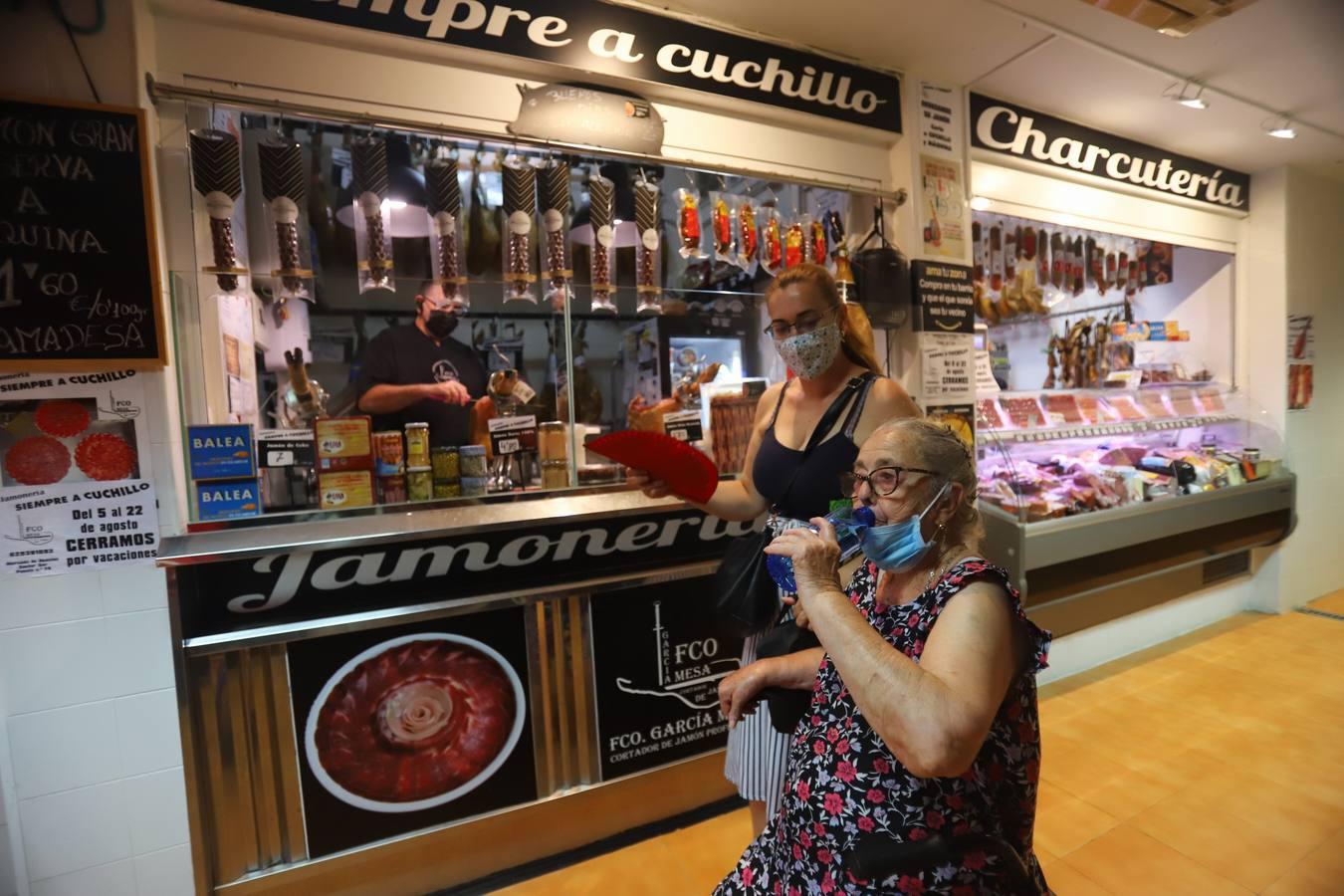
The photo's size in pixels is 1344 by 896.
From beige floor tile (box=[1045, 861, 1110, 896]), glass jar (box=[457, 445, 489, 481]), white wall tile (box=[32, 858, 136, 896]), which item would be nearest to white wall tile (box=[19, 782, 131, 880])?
white wall tile (box=[32, 858, 136, 896])

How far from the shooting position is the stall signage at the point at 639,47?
2.12m

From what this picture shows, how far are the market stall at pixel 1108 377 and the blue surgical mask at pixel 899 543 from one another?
2283 millimetres

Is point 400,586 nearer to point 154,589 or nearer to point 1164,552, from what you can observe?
point 154,589

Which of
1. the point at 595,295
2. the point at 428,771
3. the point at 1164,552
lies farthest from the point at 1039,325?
the point at 428,771

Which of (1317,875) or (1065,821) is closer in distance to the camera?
(1317,875)

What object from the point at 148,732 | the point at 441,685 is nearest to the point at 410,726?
the point at 441,685

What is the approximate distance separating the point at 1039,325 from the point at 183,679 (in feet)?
16.6

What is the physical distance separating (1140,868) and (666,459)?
2164mm

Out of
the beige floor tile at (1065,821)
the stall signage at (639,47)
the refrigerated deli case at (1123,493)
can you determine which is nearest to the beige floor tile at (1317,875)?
the beige floor tile at (1065,821)

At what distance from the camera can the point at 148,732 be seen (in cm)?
190

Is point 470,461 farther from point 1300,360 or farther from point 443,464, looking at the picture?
point 1300,360

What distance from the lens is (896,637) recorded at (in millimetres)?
1069

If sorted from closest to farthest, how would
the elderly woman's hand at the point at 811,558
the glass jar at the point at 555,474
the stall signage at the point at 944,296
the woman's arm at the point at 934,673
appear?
the woman's arm at the point at 934,673 → the elderly woman's hand at the point at 811,558 → the glass jar at the point at 555,474 → the stall signage at the point at 944,296

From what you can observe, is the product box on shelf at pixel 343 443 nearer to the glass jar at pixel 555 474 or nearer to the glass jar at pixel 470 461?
the glass jar at pixel 470 461
